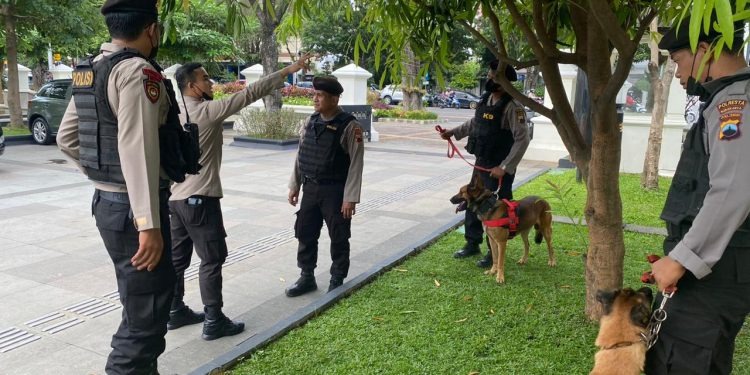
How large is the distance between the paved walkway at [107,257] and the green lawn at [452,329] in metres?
0.50

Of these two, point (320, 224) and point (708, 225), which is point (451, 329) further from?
point (708, 225)

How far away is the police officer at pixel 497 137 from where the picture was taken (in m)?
5.14

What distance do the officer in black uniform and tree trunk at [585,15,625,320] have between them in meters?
2.43

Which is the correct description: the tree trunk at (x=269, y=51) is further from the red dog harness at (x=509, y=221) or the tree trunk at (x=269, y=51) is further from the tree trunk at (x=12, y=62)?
the red dog harness at (x=509, y=221)

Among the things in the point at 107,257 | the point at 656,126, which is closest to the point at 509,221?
the point at 107,257

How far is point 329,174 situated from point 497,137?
175cm

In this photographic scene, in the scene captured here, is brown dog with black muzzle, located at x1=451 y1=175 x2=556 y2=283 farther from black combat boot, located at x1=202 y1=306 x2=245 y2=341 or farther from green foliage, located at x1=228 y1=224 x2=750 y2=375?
black combat boot, located at x1=202 y1=306 x2=245 y2=341

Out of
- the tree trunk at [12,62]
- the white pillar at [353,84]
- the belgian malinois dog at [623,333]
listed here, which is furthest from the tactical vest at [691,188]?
the tree trunk at [12,62]

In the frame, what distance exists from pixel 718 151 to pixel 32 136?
16168mm

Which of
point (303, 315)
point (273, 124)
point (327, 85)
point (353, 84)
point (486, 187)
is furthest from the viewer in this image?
point (353, 84)

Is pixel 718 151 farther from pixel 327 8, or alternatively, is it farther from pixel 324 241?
pixel 324 241

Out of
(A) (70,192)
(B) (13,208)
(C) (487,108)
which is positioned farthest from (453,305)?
(A) (70,192)

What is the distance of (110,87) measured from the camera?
7.94 ft

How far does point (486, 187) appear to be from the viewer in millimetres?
5414
